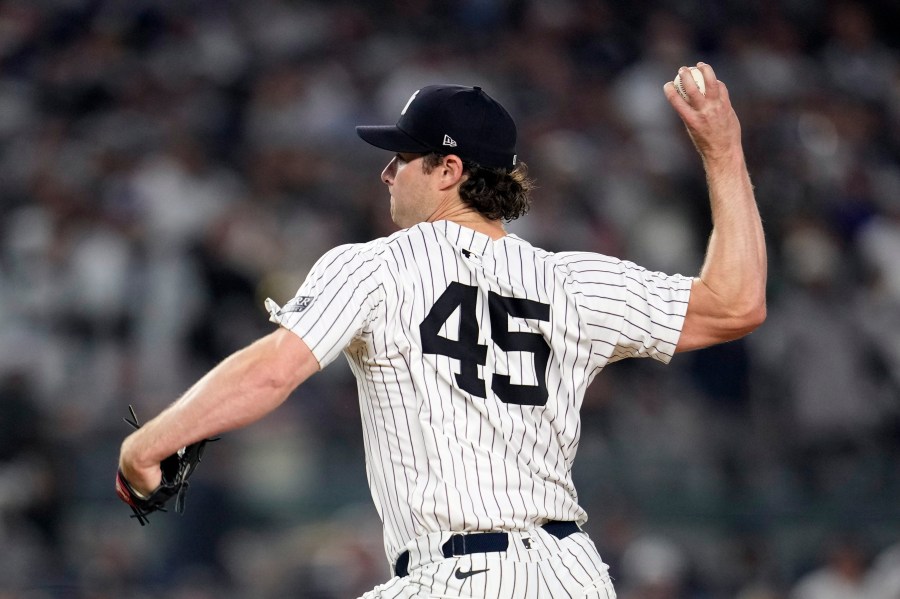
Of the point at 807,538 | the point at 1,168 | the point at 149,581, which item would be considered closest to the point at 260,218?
the point at 1,168

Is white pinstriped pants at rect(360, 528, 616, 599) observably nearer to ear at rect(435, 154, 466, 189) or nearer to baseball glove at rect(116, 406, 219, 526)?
baseball glove at rect(116, 406, 219, 526)

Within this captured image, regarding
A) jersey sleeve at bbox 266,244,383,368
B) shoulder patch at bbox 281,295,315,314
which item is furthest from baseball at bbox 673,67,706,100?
shoulder patch at bbox 281,295,315,314

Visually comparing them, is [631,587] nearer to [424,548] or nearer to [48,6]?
[424,548]

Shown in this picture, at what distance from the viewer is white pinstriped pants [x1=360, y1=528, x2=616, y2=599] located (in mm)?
2486

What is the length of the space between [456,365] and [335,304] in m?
0.29

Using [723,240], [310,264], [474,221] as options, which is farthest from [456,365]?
[310,264]

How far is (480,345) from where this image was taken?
2.58 metres

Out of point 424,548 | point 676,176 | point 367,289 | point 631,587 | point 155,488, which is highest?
point 676,176

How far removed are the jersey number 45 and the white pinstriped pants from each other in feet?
0.96

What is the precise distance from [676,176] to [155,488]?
19.7 ft

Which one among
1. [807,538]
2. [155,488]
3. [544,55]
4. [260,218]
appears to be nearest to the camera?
[155,488]

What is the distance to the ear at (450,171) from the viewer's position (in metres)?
2.79

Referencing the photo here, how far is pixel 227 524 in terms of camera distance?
21.2 ft

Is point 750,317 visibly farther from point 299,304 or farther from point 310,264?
point 310,264
